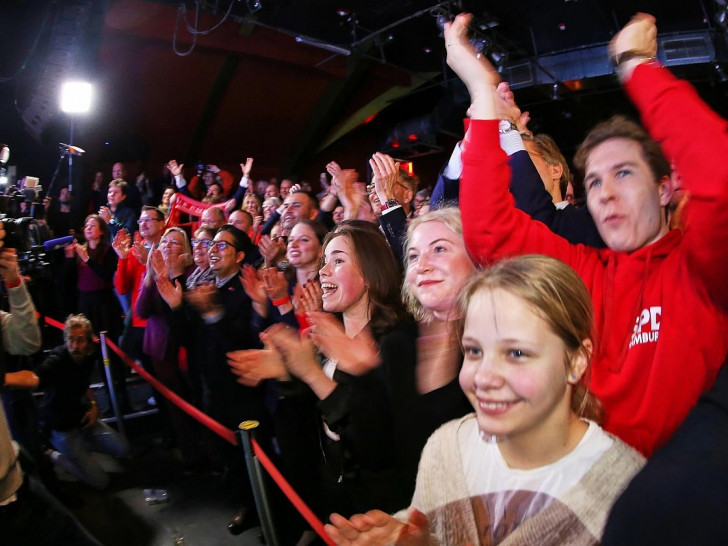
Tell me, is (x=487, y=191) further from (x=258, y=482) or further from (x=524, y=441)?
(x=258, y=482)

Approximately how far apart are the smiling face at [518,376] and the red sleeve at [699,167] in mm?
303

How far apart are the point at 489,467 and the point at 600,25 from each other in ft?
29.2

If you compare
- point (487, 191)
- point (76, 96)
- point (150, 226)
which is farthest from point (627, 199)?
point (76, 96)

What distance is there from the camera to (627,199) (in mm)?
1243

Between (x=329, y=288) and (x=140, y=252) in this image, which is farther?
(x=140, y=252)

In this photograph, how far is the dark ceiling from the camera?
24.2 feet

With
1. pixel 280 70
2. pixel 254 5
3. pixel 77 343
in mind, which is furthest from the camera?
pixel 280 70

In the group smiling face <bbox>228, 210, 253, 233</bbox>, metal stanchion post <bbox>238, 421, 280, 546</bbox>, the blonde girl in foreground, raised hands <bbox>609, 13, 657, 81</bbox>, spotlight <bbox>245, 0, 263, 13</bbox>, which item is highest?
spotlight <bbox>245, 0, 263, 13</bbox>

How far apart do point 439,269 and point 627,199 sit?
54cm

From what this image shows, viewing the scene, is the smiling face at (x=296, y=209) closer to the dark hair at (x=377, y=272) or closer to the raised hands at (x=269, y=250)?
the raised hands at (x=269, y=250)

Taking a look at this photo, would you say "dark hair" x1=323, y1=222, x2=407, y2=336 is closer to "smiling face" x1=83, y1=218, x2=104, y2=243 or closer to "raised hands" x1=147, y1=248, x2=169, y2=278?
"raised hands" x1=147, y1=248, x2=169, y2=278

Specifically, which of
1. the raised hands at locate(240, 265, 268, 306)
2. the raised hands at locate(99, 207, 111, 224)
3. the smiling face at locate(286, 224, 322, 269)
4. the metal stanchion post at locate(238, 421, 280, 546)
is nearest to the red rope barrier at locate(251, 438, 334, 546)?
the metal stanchion post at locate(238, 421, 280, 546)

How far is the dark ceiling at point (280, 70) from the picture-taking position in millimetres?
7391

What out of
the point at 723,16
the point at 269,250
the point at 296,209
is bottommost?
the point at 269,250
